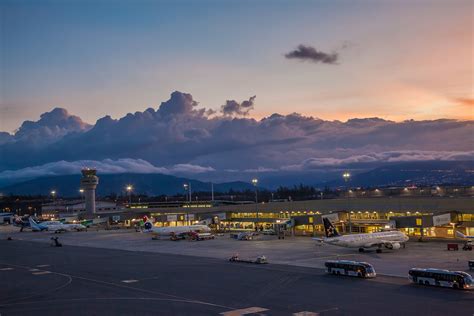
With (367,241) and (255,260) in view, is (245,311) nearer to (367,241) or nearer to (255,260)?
(255,260)

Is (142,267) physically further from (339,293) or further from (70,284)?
(339,293)

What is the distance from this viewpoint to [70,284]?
58938mm

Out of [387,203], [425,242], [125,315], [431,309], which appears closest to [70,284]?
[125,315]

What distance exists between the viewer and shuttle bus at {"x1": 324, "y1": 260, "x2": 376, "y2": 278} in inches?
2219

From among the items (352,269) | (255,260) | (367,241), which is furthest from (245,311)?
(367,241)

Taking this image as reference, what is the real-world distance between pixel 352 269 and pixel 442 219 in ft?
148

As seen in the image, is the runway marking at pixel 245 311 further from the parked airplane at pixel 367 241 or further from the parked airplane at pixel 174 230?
the parked airplane at pixel 174 230

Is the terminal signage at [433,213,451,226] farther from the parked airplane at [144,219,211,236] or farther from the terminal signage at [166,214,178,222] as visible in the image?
the terminal signage at [166,214,178,222]

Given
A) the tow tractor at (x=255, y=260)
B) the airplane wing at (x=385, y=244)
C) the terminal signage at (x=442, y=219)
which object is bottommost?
the tow tractor at (x=255, y=260)

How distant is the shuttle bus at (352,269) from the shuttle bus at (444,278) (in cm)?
497

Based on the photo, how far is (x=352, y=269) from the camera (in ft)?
188

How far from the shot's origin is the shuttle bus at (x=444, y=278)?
156 ft

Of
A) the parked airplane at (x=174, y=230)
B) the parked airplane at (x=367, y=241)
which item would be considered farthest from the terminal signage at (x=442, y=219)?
the parked airplane at (x=174, y=230)

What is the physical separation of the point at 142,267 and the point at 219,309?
3182cm
